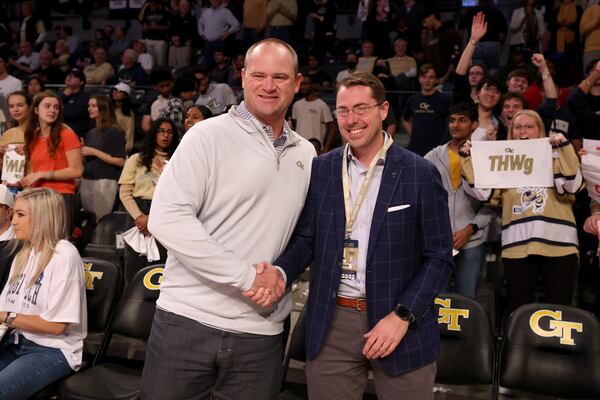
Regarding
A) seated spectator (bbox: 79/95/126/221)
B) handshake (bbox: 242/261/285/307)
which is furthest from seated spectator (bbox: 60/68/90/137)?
handshake (bbox: 242/261/285/307)

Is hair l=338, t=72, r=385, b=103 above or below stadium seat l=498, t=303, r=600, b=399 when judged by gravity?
above

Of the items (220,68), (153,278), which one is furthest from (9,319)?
(220,68)

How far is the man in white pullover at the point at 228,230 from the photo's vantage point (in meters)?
2.41

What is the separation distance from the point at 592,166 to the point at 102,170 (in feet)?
14.0

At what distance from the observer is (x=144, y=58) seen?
11.3 m

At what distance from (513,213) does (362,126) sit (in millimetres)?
2192

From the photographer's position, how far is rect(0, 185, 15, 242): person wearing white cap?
14.0 feet

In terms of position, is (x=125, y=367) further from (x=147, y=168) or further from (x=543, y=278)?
(x=543, y=278)

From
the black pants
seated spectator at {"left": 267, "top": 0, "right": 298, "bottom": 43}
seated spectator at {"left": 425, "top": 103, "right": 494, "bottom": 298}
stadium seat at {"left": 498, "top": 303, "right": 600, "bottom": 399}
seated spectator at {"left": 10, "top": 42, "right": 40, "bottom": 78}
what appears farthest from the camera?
seated spectator at {"left": 10, "top": 42, "right": 40, "bottom": 78}

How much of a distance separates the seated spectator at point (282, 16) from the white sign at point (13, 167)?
5.54 metres

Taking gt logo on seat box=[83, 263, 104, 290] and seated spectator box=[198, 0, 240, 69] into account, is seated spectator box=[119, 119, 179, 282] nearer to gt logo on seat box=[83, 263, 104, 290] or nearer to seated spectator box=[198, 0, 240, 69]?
gt logo on seat box=[83, 263, 104, 290]

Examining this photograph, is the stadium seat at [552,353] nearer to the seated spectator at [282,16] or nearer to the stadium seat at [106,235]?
the stadium seat at [106,235]

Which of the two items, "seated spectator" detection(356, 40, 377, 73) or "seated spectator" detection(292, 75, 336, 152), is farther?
"seated spectator" detection(356, 40, 377, 73)

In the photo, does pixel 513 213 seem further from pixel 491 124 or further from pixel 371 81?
pixel 371 81
